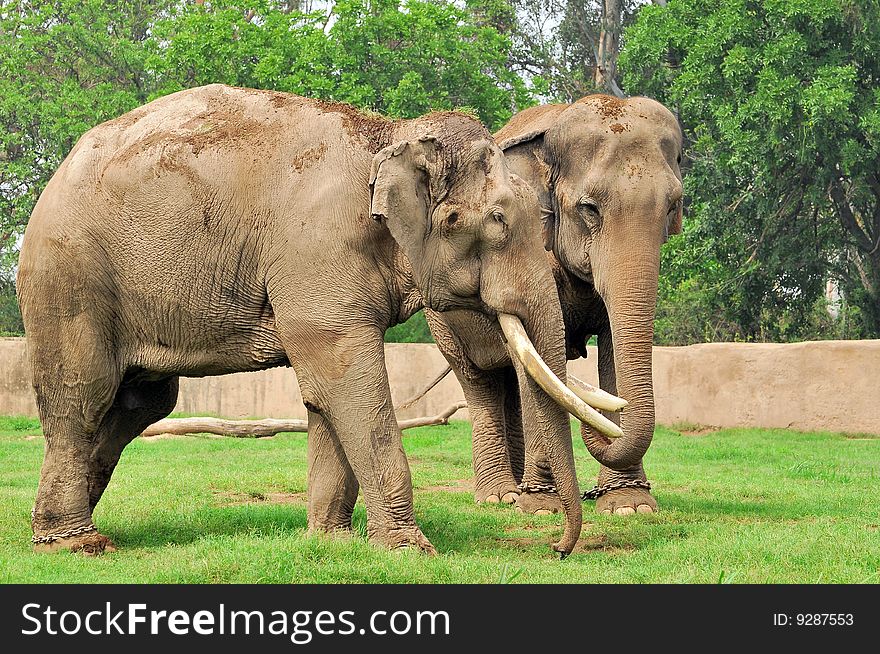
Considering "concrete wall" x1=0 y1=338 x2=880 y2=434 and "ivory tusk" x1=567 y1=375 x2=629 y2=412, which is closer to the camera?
"ivory tusk" x1=567 y1=375 x2=629 y2=412

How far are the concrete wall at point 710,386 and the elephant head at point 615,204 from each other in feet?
22.7

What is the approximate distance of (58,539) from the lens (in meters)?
7.07

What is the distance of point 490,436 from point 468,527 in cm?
191

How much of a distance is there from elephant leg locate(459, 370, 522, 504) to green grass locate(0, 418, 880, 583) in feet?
0.77

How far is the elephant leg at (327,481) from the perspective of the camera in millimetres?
7059

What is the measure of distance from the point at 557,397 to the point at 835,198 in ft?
50.6

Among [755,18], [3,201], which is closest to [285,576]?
[755,18]

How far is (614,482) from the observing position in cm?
905

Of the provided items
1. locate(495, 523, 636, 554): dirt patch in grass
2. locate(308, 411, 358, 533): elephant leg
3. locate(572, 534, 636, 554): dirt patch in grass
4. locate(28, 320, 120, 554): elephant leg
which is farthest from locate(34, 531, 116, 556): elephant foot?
locate(572, 534, 636, 554): dirt patch in grass

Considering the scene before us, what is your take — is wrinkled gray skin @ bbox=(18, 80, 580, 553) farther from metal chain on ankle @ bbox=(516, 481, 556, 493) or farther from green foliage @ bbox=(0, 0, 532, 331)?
green foliage @ bbox=(0, 0, 532, 331)

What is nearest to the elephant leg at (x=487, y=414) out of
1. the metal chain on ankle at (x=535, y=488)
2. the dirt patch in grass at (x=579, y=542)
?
the metal chain on ankle at (x=535, y=488)

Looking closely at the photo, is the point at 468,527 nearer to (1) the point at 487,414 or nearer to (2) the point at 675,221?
(1) the point at 487,414

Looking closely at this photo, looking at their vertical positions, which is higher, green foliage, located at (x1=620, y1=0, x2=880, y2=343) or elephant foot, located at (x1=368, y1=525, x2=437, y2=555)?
green foliage, located at (x1=620, y1=0, x2=880, y2=343)

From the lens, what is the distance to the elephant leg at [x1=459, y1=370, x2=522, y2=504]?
32.0 ft
